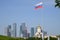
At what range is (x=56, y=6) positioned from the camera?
3306 cm

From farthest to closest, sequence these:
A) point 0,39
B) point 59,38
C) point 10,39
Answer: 1. point 59,38
2. point 10,39
3. point 0,39

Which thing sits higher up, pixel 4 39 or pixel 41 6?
pixel 41 6

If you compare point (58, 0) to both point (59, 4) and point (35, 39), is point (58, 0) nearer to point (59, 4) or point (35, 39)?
point (59, 4)

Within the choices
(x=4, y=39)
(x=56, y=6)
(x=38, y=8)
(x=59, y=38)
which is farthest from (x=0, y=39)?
(x=59, y=38)

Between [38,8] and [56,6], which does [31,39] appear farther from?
[56,6]

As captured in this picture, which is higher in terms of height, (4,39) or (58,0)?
(58,0)

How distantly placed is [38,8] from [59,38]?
821 inches

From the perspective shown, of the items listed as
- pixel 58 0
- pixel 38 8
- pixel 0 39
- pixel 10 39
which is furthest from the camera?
pixel 10 39

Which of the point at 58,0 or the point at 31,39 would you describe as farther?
the point at 31,39

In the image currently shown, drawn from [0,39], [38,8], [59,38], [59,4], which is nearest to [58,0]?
[59,4]

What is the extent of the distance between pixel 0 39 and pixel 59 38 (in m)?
18.9

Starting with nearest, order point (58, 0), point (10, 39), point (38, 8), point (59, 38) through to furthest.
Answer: point (58, 0) → point (38, 8) → point (10, 39) → point (59, 38)

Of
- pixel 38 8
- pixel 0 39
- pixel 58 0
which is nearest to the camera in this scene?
pixel 58 0

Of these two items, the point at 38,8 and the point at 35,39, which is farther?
the point at 35,39
